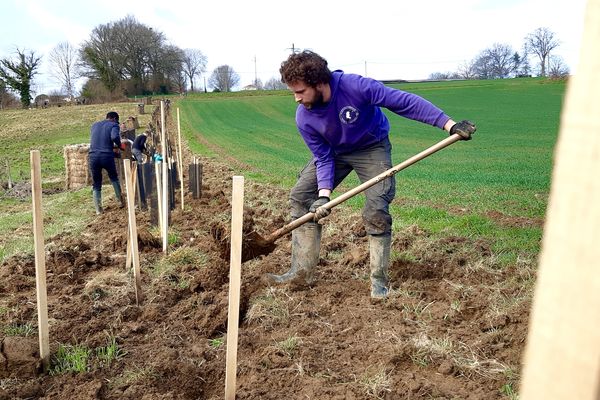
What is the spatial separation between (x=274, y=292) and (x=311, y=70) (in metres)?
1.86

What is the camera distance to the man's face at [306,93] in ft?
14.0

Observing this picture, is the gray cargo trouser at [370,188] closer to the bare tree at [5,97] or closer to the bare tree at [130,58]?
the bare tree at [5,97]

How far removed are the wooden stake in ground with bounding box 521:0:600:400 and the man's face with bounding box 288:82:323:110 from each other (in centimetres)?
362

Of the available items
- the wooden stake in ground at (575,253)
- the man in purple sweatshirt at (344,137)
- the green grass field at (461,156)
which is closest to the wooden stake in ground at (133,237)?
the man in purple sweatshirt at (344,137)

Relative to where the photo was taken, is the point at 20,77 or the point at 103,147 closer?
the point at 103,147

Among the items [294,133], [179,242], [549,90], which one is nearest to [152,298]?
[179,242]

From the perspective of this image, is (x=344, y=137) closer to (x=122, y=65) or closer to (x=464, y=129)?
(x=464, y=129)

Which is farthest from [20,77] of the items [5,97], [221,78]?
[221,78]

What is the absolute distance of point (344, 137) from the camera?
181 inches

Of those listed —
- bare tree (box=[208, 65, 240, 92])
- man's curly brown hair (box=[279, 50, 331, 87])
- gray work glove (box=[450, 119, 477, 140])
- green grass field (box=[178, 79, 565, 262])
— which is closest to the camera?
gray work glove (box=[450, 119, 477, 140])

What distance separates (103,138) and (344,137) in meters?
6.93

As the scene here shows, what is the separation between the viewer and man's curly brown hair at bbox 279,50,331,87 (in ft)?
13.7

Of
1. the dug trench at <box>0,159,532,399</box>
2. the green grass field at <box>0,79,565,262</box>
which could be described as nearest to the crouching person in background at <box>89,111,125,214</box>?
the green grass field at <box>0,79,565,262</box>

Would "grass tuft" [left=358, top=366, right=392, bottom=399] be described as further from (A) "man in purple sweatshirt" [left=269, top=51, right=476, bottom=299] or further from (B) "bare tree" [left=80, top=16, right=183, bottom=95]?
(B) "bare tree" [left=80, top=16, right=183, bottom=95]
